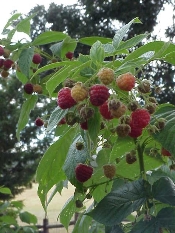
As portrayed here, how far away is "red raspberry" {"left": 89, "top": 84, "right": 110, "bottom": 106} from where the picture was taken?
21.7 inches

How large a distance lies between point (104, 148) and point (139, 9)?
691 centimetres

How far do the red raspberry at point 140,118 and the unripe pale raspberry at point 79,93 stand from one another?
0.07m

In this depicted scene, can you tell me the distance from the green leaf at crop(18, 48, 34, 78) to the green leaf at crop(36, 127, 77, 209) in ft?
0.99

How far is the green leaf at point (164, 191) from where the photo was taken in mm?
649

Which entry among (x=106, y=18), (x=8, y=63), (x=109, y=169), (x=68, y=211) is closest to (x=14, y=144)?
(x=106, y=18)

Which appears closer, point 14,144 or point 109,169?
point 109,169

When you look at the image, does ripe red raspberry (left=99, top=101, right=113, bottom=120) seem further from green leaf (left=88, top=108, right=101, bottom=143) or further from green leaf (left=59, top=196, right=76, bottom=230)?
green leaf (left=59, top=196, right=76, bottom=230)

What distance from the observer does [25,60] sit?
3.44ft

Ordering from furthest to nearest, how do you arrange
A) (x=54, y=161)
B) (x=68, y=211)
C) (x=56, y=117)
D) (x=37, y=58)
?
(x=37, y=58) → (x=68, y=211) → (x=54, y=161) → (x=56, y=117)

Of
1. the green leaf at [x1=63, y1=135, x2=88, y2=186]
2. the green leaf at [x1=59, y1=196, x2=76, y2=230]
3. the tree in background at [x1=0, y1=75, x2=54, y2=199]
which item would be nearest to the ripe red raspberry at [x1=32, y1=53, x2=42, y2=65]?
the green leaf at [x1=59, y1=196, x2=76, y2=230]

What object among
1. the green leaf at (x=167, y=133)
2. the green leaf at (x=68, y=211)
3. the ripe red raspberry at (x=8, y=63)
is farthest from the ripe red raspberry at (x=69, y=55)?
the green leaf at (x=167, y=133)

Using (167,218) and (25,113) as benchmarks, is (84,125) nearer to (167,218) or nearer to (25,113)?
(167,218)

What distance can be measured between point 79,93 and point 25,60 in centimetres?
52

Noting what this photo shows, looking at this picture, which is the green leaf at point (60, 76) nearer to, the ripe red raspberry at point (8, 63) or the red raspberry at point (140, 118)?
the red raspberry at point (140, 118)
